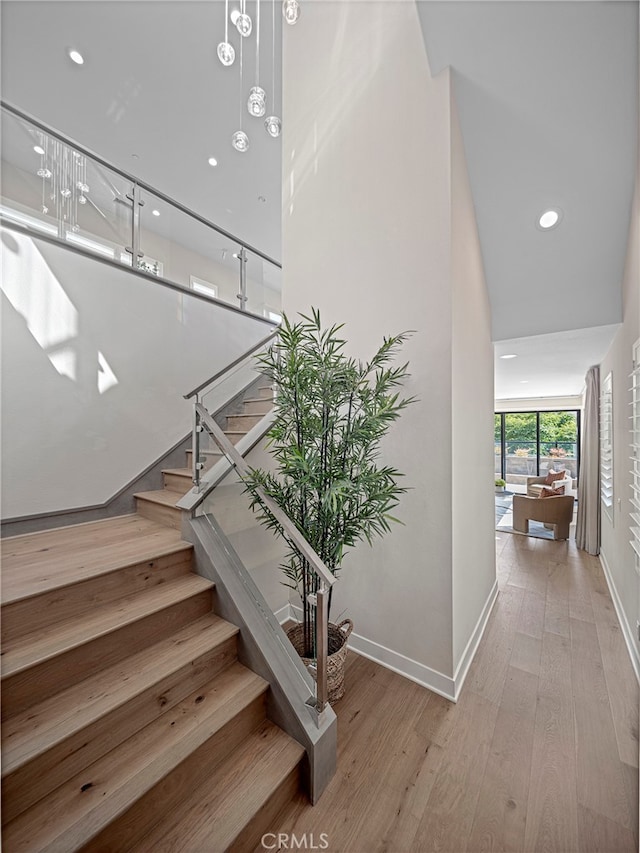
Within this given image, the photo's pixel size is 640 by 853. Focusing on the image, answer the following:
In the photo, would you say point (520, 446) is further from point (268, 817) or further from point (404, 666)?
point (268, 817)

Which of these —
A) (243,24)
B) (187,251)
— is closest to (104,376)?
(187,251)

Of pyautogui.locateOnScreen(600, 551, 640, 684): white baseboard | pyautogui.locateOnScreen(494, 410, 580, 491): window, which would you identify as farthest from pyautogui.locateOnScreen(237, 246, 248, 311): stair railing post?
pyautogui.locateOnScreen(494, 410, 580, 491): window

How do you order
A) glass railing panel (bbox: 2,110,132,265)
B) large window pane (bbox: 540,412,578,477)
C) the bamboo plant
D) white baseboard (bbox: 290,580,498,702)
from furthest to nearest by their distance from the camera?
large window pane (bbox: 540,412,578,477), glass railing panel (bbox: 2,110,132,265), white baseboard (bbox: 290,580,498,702), the bamboo plant

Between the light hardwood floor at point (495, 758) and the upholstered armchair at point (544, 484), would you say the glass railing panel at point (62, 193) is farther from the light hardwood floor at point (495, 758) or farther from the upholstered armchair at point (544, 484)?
the upholstered armchair at point (544, 484)

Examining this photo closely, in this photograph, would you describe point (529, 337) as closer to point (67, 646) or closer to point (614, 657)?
point (614, 657)

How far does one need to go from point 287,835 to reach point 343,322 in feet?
9.23

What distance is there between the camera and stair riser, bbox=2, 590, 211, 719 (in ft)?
4.34

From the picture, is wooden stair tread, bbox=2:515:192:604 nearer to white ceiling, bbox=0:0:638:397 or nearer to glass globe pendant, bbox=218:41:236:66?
glass globe pendant, bbox=218:41:236:66

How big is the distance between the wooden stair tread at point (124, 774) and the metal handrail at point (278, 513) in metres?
0.72

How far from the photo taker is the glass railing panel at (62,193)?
9.01 feet

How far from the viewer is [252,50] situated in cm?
337

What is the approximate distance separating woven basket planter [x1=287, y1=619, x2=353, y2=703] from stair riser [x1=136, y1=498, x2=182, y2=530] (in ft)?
3.81

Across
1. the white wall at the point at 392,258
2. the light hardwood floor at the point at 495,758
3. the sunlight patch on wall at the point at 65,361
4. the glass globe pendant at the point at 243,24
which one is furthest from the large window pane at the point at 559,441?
the sunlight patch on wall at the point at 65,361

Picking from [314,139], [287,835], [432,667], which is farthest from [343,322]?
[287,835]
